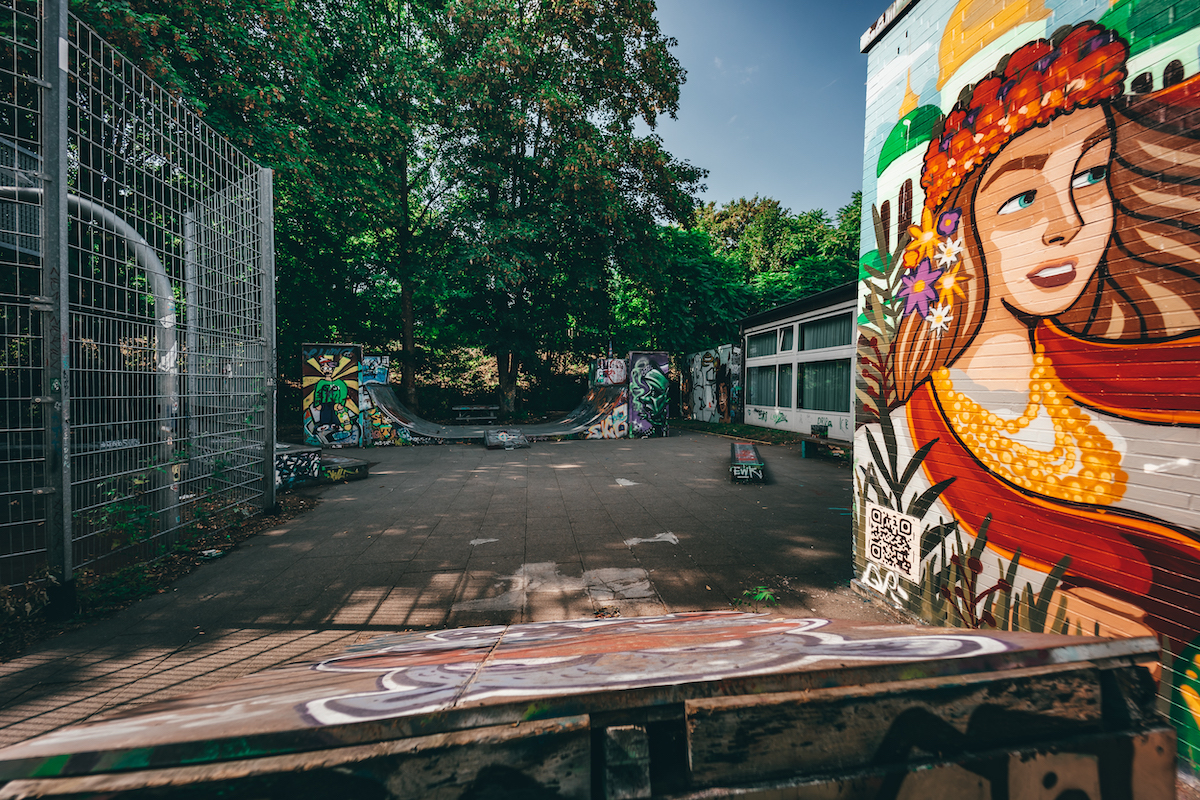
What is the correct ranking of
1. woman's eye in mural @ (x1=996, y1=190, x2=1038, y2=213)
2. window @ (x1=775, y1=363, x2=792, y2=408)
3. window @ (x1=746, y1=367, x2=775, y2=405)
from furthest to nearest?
window @ (x1=746, y1=367, x2=775, y2=405)
window @ (x1=775, y1=363, x2=792, y2=408)
woman's eye in mural @ (x1=996, y1=190, x2=1038, y2=213)

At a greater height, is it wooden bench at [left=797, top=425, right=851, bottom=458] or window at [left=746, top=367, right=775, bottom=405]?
window at [left=746, top=367, right=775, bottom=405]

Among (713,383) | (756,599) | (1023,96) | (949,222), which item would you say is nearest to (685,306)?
(713,383)

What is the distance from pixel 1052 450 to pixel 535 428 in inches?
539

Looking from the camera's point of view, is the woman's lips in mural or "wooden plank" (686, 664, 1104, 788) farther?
the woman's lips in mural

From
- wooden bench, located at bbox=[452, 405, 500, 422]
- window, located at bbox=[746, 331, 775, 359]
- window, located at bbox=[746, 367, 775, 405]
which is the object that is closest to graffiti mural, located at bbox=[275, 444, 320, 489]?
wooden bench, located at bbox=[452, 405, 500, 422]

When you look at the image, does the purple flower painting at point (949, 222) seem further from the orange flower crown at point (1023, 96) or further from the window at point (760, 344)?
the window at point (760, 344)

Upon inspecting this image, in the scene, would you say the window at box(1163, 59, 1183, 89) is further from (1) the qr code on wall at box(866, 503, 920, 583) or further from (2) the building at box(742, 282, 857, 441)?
(2) the building at box(742, 282, 857, 441)

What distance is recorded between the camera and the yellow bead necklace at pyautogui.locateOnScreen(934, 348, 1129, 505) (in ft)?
7.38

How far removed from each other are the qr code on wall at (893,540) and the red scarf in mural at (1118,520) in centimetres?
56

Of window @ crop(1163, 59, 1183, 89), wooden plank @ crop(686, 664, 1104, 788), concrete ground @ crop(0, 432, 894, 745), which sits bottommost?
concrete ground @ crop(0, 432, 894, 745)

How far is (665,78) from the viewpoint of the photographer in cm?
1712

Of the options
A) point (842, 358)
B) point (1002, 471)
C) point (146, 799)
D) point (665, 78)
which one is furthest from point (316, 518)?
point (665, 78)

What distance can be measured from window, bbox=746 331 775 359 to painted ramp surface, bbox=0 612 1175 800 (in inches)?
652

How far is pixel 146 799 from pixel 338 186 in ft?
47.4
